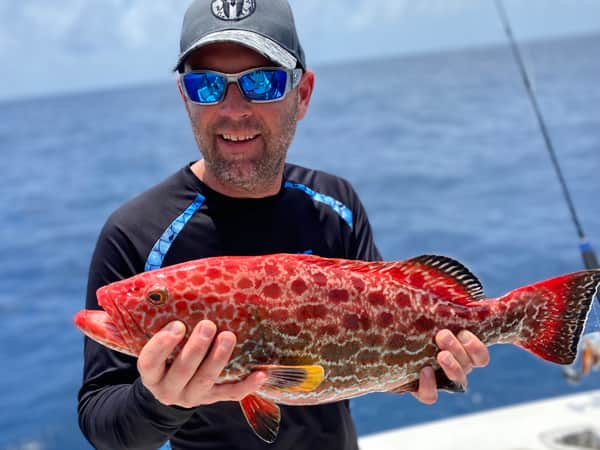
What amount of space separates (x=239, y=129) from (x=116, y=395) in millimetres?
1079

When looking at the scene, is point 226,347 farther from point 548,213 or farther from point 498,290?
point 548,213

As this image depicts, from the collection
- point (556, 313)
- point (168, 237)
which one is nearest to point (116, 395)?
point (168, 237)

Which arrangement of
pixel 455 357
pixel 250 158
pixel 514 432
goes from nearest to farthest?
pixel 455 357 < pixel 250 158 < pixel 514 432

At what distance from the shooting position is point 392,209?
2433 centimetres

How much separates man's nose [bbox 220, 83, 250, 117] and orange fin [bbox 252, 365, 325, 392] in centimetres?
97

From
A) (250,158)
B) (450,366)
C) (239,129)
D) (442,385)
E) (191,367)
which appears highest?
(239,129)

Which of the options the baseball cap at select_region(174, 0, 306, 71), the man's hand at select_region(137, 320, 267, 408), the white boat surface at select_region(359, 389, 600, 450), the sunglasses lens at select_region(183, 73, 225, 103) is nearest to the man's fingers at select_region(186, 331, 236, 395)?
the man's hand at select_region(137, 320, 267, 408)

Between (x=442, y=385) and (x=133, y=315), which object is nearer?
(x=133, y=315)

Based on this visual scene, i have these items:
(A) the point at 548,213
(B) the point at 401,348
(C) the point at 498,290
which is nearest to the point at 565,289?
(B) the point at 401,348

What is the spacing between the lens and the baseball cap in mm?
2361

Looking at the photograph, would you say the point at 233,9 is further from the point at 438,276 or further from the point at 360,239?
the point at 438,276

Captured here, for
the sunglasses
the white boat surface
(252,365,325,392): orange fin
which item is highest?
the sunglasses

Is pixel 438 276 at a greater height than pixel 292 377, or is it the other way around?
pixel 438 276

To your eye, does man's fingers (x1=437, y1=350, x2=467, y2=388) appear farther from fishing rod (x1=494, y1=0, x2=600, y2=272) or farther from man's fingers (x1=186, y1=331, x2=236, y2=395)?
fishing rod (x1=494, y1=0, x2=600, y2=272)
